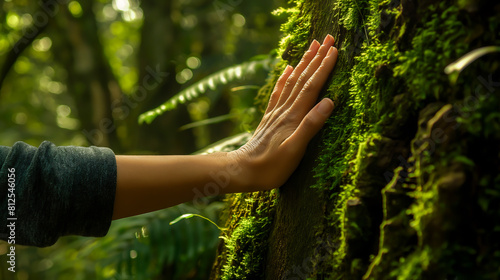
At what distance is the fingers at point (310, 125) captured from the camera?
1.32m

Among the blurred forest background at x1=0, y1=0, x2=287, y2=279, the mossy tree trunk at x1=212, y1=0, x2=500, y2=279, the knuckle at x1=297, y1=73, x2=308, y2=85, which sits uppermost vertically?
the blurred forest background at x1=0, y1=0, x2=287, y2=279

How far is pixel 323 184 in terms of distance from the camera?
1243 millimetres

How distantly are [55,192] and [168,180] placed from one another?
1.15 feet

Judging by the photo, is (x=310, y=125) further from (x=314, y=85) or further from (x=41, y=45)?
(x=41, y=45)

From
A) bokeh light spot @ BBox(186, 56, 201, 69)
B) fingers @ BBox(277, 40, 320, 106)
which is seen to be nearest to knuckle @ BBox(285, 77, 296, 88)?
fingers @ BBox(277, 40, 320, 106)

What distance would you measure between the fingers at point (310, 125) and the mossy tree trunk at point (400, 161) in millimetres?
33

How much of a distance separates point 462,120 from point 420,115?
12 cm

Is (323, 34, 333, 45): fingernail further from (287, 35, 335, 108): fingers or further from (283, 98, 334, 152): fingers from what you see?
(283, 98, 334, 152): fingers

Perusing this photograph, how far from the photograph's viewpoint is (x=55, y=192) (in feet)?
4.14

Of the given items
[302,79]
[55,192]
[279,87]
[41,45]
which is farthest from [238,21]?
[55,192]

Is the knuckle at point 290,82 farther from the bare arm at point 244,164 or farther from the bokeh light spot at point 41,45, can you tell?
the bokeh light spot at point 41,45

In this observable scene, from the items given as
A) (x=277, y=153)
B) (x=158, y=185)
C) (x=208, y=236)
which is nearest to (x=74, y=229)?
(x=158, y=185)

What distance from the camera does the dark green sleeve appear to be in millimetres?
1259

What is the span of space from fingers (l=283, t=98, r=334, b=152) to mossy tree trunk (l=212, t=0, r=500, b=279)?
0.03 meters
